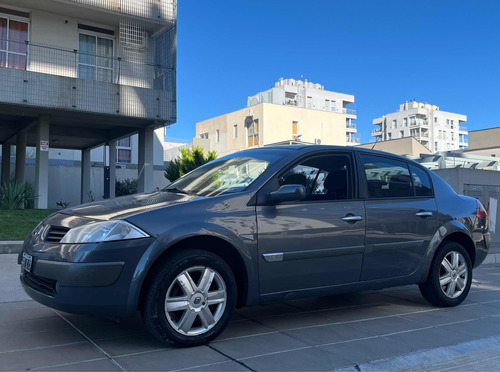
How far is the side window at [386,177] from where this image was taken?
4871 mm

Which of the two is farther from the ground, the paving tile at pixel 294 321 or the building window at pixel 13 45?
the building window at pixel 13 45

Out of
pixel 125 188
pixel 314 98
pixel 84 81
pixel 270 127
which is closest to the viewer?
pixel 84 81

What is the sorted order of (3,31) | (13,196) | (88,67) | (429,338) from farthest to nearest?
(88,67) < (3,31) < (13,196) < (429,338)

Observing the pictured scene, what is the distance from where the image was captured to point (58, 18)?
16.4 m

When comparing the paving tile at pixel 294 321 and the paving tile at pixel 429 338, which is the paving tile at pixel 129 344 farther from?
the paving tile at pixel 429 338

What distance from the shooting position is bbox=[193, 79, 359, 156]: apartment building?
206 feet

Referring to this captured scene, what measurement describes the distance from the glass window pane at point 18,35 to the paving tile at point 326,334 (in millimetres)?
14988

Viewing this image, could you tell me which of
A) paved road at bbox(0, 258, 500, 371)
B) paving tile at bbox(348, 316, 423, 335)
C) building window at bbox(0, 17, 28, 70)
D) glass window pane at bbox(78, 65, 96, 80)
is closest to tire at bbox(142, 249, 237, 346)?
paved road at bbox(0, 258, 500, 371)

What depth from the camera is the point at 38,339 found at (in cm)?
389

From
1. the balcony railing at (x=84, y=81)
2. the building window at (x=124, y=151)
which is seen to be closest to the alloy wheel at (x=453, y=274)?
the balcony railing at (x=84, y=81)

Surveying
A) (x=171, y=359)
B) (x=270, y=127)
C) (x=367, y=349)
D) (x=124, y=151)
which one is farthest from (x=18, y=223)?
(x=270, y=127)

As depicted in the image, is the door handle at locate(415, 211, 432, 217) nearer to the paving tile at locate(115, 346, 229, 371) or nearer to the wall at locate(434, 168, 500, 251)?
the paving tile at locate(115, 346, 229, 371)

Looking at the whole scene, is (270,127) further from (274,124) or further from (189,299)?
(189,299)

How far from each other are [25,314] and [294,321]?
258 cm
